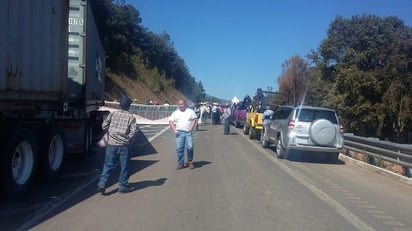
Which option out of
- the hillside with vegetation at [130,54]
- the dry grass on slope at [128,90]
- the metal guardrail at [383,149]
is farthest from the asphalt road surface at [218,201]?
the dry grass on slope at [128,90]

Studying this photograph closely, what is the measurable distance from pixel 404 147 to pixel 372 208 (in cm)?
511

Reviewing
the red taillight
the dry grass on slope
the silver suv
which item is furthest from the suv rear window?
the dry grass on slope

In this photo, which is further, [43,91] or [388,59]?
[388,59]

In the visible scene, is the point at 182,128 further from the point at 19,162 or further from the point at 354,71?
the point at 354,71

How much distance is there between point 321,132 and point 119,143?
7.82 m

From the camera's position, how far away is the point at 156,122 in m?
39.4

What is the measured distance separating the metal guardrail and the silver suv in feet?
3.01

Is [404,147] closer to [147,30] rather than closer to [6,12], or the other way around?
[6,12]

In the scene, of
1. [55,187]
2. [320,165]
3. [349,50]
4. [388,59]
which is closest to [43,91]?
[55,187]

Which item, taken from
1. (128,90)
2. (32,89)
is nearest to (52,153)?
(32,89)

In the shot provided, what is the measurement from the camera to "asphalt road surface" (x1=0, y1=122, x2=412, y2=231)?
6.99 m

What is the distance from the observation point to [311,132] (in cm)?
1504

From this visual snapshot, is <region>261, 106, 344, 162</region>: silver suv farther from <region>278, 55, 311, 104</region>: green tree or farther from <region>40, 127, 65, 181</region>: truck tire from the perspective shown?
<region>278, 55, 311, 104</region>: green tree

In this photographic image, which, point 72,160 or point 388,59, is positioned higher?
point 388,59
